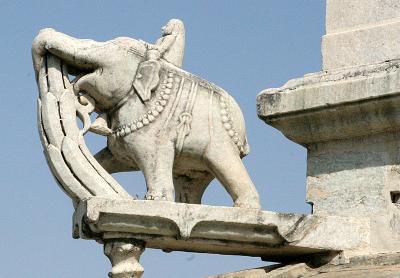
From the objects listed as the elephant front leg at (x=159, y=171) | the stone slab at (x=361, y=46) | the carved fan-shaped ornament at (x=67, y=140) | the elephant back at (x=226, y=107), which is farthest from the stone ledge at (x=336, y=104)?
the carved fan-shaped ornament at (x=67, y=140)

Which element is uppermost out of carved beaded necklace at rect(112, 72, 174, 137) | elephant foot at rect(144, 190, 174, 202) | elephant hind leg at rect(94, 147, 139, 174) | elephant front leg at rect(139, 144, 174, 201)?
carved beaded necklace at rect(112, 72, 174, 137)

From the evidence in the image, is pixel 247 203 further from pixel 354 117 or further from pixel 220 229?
pixel 354 117

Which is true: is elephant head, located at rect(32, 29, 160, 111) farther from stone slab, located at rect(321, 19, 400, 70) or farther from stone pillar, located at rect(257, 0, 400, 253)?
stone slab, located at rect(321, 19, 400, 70)

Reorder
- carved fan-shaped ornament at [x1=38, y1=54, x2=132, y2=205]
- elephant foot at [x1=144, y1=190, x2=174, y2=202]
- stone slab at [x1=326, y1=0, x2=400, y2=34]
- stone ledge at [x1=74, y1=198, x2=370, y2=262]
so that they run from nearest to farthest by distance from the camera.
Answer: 1. stone ledge at [x1=74, y1=198, x2=370, y2=262]
2. carved fan-shaped ornament at [x1=38, y1=54, x2=132, y2=205]
3. elephant foot at [x1=144, y1=190, x2=174, y2=202]
4. stone slab at [x1=326, y1=0, x2=400, y2=34]

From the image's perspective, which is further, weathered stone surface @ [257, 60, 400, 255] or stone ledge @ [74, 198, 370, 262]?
weathered stone surface @ [257, 60, 400, 255]

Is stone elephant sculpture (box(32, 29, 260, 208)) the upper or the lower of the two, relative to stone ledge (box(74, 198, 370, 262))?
upper

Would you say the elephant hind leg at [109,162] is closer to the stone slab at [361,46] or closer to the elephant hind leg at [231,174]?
the elephant hind leg at [231,174]

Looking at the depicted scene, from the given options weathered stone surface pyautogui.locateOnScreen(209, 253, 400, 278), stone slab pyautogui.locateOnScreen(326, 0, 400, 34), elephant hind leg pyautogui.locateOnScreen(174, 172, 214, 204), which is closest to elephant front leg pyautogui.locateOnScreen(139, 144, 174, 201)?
elephant hind leg pyautogui.locateOnScreen(174, 172, 214, 204)

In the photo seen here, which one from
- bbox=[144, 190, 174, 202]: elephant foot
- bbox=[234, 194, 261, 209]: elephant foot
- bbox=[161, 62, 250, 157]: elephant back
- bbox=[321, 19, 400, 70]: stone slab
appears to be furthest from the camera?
bbox=[321, 19, 400, 70]: stone slab

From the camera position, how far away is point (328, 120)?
10.0m

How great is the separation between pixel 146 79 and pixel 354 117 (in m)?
1.58

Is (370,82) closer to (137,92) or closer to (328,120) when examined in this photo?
(328,120)

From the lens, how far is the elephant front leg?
9242mm

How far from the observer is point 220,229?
9.23 m
